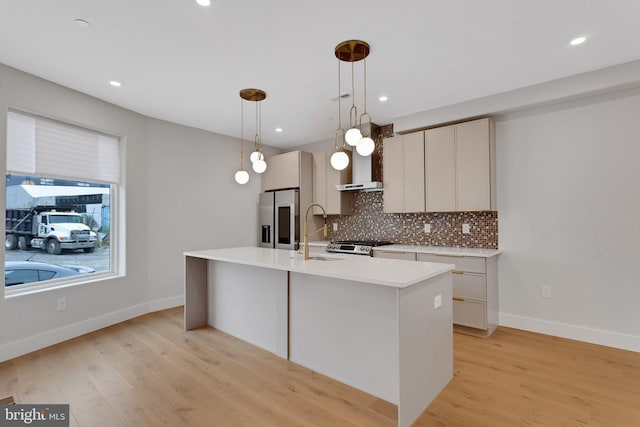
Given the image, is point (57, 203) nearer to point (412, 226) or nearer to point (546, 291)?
point (412, 226)

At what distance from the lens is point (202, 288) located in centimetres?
357

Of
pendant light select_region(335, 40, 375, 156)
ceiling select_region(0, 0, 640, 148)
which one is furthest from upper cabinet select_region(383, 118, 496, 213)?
pendant light select_region(335, 40, 375, 156)

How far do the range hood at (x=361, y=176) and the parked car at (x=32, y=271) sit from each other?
3.53 metres

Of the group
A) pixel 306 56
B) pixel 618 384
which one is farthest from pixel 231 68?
pixel 618 384

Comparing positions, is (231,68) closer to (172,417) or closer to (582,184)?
(172,417)

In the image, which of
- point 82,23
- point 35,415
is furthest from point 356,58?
point 35,415

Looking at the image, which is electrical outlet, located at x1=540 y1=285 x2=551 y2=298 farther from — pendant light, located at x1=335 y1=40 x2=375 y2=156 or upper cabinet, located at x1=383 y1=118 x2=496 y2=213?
pendant light, located at x1=335 y1=40 x2=375 y2=156

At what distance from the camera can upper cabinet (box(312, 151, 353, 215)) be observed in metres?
4.76

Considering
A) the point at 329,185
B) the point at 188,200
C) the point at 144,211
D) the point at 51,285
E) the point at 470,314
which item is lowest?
the point at 470,314

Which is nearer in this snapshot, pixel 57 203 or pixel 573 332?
pixel 573 332

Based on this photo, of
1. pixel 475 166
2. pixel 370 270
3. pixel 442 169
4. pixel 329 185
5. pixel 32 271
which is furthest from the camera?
pixel 329 185

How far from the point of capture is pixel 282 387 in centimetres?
222

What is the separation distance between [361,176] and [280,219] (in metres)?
1.60

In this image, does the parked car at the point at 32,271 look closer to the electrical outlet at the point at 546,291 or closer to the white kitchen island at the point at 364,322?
the white kitchen island at the point at 364,322
